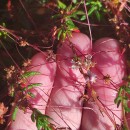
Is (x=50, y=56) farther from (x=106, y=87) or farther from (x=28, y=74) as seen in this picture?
(x=106, y=87)

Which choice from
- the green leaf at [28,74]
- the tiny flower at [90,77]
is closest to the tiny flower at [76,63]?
the tiny flower at [90,77]

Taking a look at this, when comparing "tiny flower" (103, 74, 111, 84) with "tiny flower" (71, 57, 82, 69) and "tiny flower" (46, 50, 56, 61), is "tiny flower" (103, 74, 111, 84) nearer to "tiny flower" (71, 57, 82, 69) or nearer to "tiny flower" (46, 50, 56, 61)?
"tiny flower" (71, 57, 82, 69)

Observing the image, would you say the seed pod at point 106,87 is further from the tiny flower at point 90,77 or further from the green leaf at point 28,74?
the green leaf at point 28,74

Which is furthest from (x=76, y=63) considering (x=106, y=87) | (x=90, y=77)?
(x=106, y=87)

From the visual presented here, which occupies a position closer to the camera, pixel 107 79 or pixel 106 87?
pixel 107 79

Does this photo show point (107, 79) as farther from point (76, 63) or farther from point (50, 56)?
point (50, 56)

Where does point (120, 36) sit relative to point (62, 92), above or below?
above

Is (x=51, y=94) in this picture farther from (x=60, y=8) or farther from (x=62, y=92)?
(x=60, y=8)

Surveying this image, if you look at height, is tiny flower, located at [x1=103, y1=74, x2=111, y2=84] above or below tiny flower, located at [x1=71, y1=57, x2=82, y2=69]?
below

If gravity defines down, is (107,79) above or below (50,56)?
below

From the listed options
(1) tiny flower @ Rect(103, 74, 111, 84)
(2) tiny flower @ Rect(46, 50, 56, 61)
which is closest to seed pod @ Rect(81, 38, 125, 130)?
(1) tiny flower @ Rect(103, 74, 111, 84)

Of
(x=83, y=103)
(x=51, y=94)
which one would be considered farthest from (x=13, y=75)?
(x=83, y=103)
